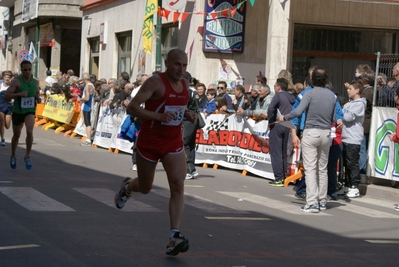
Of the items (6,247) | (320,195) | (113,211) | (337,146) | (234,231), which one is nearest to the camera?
(6,247)

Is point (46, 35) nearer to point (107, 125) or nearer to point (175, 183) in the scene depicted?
point (107, 125)

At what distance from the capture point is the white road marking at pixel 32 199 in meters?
10.2

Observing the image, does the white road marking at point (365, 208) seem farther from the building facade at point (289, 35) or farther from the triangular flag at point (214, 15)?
the triangular flag at point (214, 15)

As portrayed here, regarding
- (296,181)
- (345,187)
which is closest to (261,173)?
(296,181)

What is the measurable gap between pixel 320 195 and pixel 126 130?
216 inches

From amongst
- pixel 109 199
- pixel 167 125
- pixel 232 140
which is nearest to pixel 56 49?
pixel 232 140

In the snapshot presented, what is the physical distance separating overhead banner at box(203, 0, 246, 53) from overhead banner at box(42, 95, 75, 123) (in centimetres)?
515

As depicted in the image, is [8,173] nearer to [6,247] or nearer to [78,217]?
[78,217]

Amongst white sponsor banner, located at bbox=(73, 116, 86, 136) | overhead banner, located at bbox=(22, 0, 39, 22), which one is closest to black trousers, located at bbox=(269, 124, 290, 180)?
white sponsor banner, located at bbox=(73, 116, 86, 136)

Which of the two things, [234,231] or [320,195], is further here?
[320,195]

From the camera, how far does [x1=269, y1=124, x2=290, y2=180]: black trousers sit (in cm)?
1537

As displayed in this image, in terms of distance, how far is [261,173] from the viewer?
55.5 feet

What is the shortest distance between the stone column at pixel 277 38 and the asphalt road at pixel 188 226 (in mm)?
7751

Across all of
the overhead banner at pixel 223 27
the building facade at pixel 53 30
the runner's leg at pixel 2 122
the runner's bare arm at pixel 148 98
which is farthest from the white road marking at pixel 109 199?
the building facade at pixel 53 30
